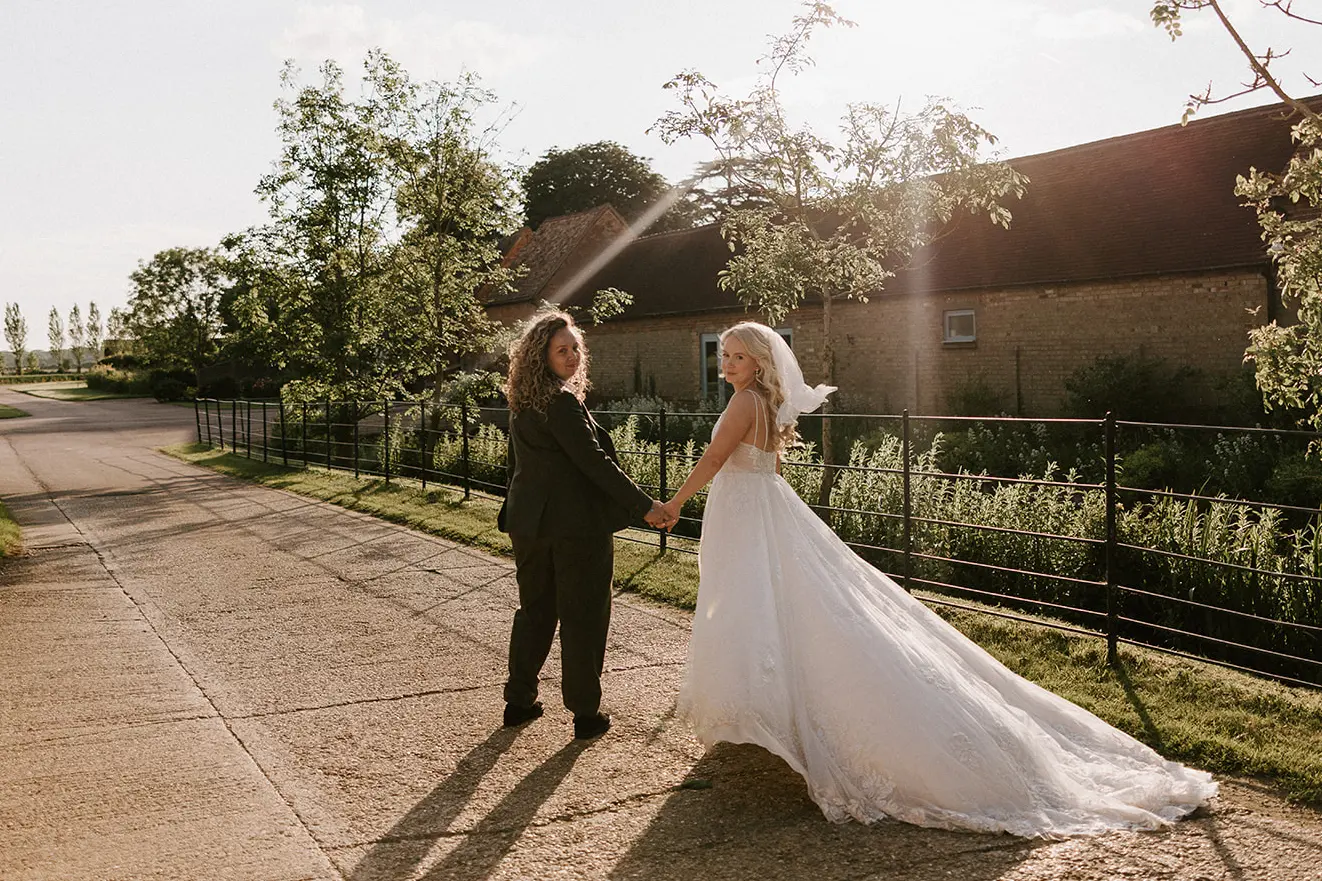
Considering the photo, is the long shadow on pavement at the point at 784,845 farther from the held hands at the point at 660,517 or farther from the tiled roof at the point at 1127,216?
the tiled roof at the point at 1127,216

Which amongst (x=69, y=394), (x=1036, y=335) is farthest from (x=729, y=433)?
(x=69, y=394)

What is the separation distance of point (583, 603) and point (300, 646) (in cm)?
254

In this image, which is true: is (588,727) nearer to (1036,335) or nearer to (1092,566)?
(1092,566)

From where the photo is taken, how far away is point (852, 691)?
3.90 meters

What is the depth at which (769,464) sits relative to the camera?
4.60 m

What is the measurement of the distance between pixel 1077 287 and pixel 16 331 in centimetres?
10187

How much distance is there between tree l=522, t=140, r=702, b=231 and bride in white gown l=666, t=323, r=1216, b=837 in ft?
163

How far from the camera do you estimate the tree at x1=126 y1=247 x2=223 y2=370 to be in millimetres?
57594

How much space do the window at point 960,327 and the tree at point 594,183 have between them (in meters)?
33.2

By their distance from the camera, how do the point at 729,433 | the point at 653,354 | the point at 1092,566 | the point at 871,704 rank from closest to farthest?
the point at 871,704, the point at 729,433, the point at 1092,566, the point at 653,354

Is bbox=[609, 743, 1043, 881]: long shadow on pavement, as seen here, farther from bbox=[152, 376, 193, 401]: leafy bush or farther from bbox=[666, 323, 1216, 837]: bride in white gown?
bbox=[152, 376, 193, 401]: leafy bush

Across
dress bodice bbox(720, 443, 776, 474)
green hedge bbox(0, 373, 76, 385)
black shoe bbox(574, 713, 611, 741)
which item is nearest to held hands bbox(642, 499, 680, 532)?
dress bodice bbox(720, 443, 776, 474)

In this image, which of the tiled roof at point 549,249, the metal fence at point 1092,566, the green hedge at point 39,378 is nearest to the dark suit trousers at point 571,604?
the metal fence at point 1092,566

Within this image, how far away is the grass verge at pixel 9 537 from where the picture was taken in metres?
10.0
